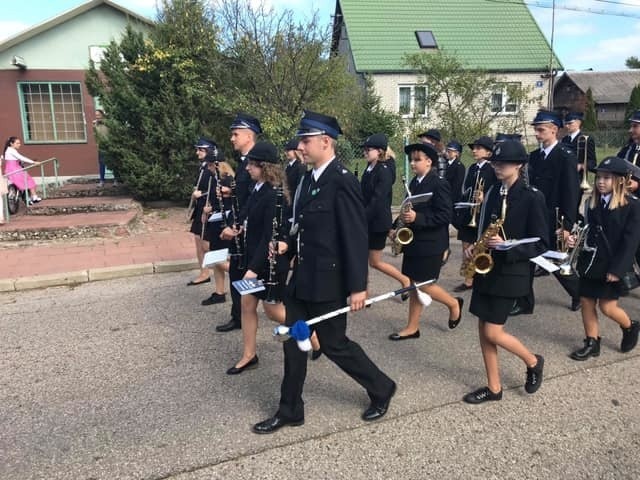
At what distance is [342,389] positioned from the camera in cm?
435

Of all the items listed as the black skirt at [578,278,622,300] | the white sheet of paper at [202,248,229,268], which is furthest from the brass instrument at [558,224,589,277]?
the white sheet of paper at [202,248,229,268]

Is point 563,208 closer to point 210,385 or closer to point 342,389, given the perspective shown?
point 342,389

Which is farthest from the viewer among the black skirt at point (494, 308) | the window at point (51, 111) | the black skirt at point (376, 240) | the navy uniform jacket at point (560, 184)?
the window at point (51, 111)

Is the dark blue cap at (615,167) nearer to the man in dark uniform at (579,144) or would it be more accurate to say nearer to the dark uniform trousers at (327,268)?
the dark uniform trousers at (327,268)

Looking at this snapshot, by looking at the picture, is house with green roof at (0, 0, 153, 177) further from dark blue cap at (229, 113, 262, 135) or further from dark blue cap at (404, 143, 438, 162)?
dark blue cap at (404, 143, 438, 162)

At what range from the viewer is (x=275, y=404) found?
13.5 feet

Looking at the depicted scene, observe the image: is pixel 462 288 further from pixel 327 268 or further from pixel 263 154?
pixel 327 268

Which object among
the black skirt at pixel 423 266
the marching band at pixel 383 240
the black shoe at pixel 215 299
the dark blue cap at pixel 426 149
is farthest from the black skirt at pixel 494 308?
the black shoe at pixel 215 299

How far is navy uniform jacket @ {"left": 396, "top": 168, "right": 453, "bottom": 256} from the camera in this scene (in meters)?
5.21

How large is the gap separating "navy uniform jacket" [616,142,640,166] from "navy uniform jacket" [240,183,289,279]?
467cm

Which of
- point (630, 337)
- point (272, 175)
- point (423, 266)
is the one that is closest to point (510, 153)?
point (423, 266)

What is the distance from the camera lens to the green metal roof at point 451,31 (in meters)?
28.0

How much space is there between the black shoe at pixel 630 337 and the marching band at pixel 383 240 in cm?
2

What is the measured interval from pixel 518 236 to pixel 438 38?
27.7 metres
